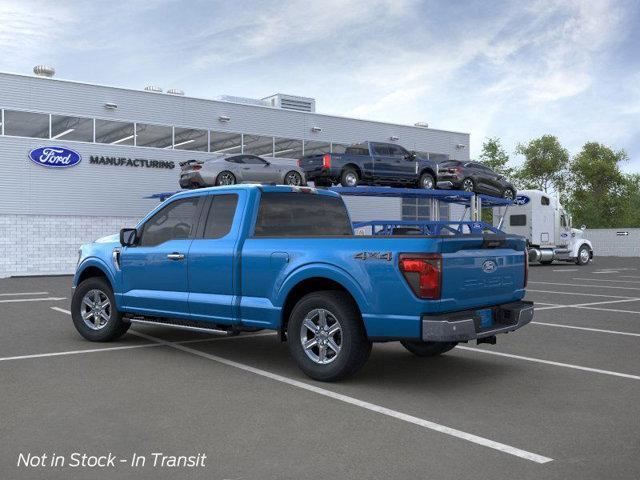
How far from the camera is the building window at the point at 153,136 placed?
29467 mm

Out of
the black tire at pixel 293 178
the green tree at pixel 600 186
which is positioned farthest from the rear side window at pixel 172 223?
the green tree at pixel 600 186

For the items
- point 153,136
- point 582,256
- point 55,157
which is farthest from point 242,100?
point 582,256

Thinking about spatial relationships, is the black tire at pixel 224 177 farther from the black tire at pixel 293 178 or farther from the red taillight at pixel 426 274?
the red taillight at pixel 426 274

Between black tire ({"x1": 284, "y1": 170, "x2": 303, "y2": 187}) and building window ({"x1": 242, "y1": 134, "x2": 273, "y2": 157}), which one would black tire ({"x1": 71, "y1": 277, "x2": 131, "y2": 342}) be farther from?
building window ({"x1": 242, "y1": 134, "x2": 273, "y2": 157})

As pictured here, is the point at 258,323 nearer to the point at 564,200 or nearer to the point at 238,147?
the point at 238,147

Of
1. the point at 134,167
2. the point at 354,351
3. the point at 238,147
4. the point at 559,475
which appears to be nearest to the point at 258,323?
the point at 354,351

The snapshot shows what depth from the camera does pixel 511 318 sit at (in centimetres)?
669

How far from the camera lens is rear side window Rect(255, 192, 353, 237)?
743cm

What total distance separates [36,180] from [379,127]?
1791 centimetres

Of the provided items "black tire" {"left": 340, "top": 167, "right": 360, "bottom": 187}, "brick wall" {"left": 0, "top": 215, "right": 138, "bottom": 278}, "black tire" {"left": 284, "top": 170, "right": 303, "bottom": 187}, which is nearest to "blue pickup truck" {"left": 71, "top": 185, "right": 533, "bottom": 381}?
"black tire" {"left": 340, "top": 167, "right": 360, "bottom": 187}

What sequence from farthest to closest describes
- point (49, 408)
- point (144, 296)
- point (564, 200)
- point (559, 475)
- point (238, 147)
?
1. point (564, 200)
2. point (238, 147)
3. point (144, 296)
4. point (49, 408)
5. point (559, 475)

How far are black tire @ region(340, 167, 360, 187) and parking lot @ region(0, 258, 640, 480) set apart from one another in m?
13.5

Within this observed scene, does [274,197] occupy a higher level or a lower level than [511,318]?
higher

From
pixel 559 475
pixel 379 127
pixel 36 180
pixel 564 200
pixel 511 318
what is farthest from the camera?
pixel 564 200
